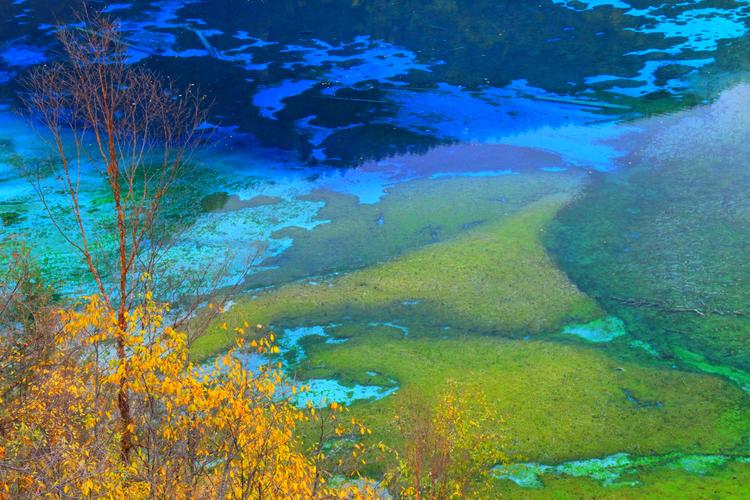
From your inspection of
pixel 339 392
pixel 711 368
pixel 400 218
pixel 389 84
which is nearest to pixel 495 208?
pixel 400 218

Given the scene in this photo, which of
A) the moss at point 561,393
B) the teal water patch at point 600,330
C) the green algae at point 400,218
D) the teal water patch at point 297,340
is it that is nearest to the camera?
the moss at point 561,393

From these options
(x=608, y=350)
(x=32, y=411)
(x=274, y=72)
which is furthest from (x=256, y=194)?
(x=32, y=411)

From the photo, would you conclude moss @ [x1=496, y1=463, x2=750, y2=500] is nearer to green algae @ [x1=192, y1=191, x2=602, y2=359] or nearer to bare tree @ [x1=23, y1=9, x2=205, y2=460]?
green algae @ [x1=192, y1=191, x2=602, y2=359]

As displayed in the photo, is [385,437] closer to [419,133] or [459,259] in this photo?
[459,259]

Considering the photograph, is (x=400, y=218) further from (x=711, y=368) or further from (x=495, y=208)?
(x=711, y=368)

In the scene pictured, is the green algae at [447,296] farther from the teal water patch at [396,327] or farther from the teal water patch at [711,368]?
the teal water patch at [711,368]

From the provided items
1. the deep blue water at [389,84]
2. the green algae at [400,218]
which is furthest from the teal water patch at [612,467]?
the deep blue water at [389,84]
